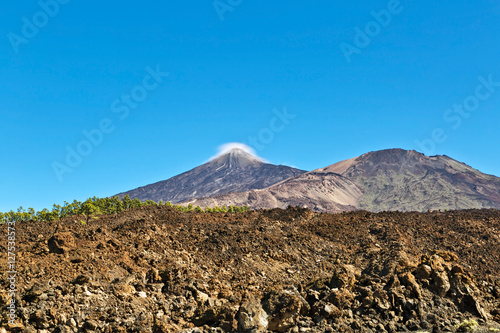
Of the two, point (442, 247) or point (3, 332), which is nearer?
point (3, 332)

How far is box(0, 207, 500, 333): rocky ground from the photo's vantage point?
15.1 meters

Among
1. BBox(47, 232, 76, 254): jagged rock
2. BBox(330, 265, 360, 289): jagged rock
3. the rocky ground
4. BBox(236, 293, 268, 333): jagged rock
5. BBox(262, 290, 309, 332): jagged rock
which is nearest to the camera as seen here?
BBox(236, 293, 268, 333): jagged rock

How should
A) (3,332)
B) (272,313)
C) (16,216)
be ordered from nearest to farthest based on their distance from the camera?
(3,332) → (272,313) → (16,216)

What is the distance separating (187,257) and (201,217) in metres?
10.3

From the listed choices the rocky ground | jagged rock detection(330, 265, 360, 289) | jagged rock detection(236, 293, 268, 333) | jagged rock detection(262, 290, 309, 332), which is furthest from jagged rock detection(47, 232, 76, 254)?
jagged rock detection(330, 265, 360, 289)

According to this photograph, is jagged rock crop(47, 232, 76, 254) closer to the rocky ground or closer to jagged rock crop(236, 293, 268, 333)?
the rocky ground

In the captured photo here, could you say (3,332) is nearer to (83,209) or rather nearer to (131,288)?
(131,288)

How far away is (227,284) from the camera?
75.0 feet

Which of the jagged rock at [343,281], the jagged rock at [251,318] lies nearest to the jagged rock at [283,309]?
the jagged rock at [251,318]

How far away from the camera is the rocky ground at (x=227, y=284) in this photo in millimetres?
15117

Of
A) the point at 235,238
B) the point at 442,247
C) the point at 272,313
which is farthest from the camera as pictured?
the point at 442,247

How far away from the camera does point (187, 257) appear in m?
26.8

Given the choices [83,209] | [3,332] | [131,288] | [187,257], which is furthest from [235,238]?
[83,209]

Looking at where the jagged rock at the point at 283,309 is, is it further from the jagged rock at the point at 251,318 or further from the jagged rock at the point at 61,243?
the jagged rock at the point at 61,243
